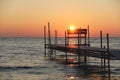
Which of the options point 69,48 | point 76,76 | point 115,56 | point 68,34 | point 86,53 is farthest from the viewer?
point 68,34

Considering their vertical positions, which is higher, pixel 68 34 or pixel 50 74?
pixel 68 34

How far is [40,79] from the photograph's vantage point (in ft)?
96.2

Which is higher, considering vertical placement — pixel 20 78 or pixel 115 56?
pixel 115 56

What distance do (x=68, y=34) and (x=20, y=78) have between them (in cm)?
1921

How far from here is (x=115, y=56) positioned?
94.8 feet

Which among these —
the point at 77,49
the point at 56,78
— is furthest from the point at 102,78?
the point at 77,49

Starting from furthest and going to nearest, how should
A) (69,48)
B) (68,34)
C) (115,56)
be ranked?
1. (68,34)
2. (69,48)
3. (115,56)

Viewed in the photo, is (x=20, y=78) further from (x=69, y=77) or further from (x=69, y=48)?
(x=69, y=48)

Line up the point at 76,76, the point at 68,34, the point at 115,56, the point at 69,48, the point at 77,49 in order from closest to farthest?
the point at 115,56, the point at 76,76, the point at 77,49, the point at 69,48, the point at 68,34

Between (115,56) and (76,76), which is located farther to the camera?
(76,76)

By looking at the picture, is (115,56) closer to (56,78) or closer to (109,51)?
(109,51)

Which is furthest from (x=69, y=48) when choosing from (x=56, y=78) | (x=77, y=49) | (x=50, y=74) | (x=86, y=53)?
(x=56, y=78)

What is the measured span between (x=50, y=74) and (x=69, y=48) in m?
9.39

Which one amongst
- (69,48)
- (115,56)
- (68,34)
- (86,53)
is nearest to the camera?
(115,56)
